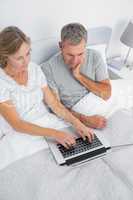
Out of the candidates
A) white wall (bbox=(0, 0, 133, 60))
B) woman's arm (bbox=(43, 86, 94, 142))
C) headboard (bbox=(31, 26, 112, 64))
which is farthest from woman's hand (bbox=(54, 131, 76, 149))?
white wall (bbox=(0, 0, 133, 60))

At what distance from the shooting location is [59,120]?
139 centimetres

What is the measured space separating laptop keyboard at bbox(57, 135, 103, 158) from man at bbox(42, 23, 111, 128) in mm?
154

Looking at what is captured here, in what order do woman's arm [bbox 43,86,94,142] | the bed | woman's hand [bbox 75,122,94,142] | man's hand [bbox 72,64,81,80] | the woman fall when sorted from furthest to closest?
man's hand [bbox 72,64,81,80] < woman's arm [bbox 43,86,94,142] < woman's hand [bbox 75,122,94,142] < the woman < the bed

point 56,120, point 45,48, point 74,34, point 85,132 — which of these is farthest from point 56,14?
point 85,132

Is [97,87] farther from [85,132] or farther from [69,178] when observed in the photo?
[69,178]

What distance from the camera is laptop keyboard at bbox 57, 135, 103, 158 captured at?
115 cm

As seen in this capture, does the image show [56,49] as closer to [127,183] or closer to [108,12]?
[108,12]

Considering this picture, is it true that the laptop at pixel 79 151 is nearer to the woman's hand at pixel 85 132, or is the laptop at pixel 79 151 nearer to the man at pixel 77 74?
the woman's hand at pixel 85 132

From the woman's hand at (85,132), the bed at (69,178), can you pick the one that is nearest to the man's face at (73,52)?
the woman's hand at (85,132)

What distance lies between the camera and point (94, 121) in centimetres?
136

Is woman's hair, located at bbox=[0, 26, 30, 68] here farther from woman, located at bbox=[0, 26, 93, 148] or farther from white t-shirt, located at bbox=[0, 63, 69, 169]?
white t-shirt, located at bbox=[0, 63, 69, 169]

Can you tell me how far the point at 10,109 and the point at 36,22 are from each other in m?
0.60

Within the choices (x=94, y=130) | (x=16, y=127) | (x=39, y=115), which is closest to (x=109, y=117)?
(x=94, y=130)

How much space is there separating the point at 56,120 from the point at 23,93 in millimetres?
255
